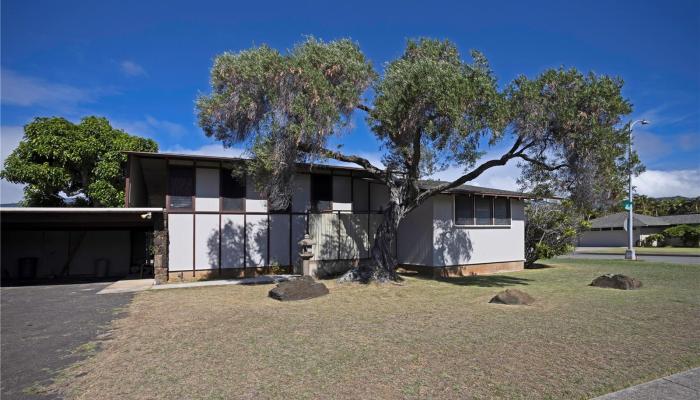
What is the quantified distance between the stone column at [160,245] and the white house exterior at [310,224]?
0.09 meters

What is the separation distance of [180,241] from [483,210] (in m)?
11.4

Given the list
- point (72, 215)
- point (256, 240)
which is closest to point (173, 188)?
point (72, 215)

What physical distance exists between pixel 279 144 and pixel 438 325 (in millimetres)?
6498

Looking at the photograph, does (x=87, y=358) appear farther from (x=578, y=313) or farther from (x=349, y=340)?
(x=578, y=313)

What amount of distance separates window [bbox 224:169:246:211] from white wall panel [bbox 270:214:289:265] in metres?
1.27

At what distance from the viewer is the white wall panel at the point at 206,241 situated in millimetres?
14875

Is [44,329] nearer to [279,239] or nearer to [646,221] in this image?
[279,239]

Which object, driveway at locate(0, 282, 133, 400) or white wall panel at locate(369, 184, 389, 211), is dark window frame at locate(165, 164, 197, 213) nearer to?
driveway at locate(0, 282, 133, 400)

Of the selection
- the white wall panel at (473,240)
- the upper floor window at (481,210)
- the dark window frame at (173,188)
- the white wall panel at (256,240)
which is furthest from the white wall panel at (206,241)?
the upper floor window at (481,210)

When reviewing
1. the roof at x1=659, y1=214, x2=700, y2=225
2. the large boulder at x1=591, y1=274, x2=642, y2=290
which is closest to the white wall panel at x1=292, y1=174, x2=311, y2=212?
the large boulder at x1=591, y1=274, x2=642, y2=290

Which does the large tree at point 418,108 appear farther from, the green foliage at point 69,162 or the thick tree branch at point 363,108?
the green foliage at point 69,162

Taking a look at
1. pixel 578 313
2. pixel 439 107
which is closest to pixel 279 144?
pixel 439 107

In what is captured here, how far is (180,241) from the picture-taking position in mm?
14641

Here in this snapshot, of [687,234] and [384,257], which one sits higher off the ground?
[384,257]
